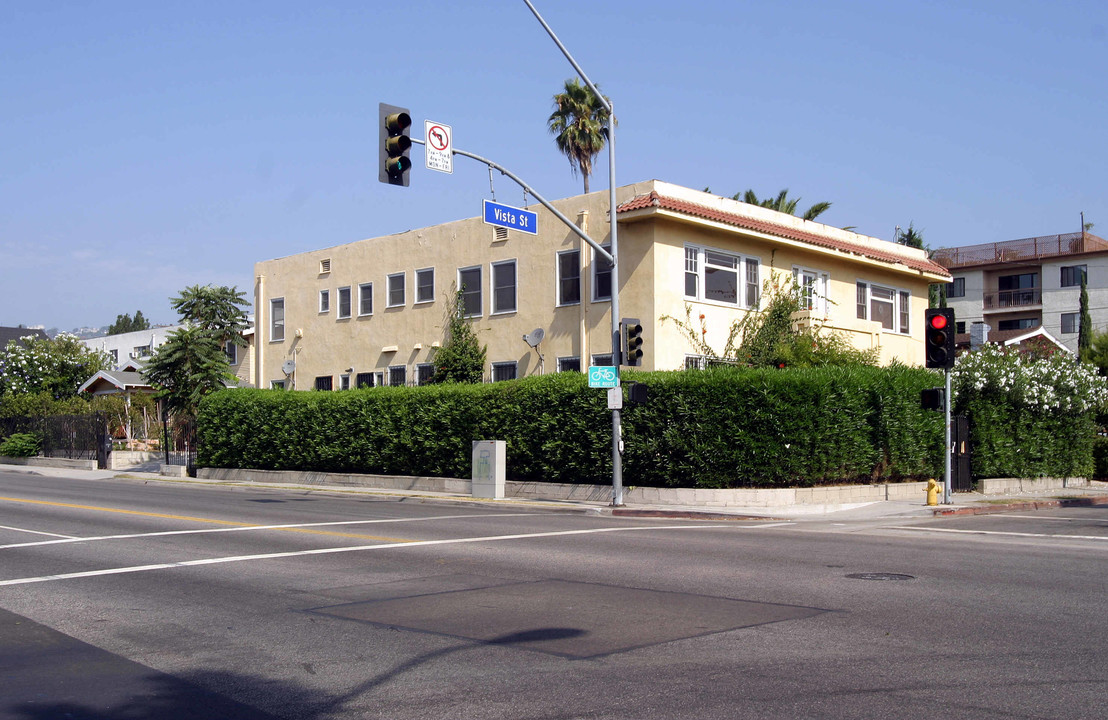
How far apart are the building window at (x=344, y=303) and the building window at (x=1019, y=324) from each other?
4465 cm

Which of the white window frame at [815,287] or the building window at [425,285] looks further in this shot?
the building window at [425,285]

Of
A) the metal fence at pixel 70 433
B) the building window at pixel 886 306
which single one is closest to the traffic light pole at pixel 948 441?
the building window at pixel 886 306

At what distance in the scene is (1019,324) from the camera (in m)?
64.0

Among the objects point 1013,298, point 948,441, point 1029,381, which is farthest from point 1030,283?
point 948,441

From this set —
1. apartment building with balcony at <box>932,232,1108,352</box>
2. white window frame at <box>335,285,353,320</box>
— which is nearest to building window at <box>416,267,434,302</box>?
white window frame at <box>335,285,353,320</box>

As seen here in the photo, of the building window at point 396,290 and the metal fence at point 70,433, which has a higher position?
the building window at point 396,290

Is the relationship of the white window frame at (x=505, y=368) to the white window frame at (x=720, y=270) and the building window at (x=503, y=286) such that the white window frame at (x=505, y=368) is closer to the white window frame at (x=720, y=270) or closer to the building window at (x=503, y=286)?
the building window at (x=503, y=286)

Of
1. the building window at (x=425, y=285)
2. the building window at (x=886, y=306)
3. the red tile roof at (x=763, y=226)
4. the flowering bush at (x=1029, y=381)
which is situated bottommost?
the flowering bush at (x=1029, y=381)

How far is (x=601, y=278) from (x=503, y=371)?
5139mm

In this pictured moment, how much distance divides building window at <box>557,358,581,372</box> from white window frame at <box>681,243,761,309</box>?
3.86 meters

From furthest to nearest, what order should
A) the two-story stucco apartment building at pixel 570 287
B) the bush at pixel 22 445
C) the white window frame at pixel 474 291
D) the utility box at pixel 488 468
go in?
the bush at pixel 22 445 < the white window frame at pixel 474 291 < the two-story stucco apartment building at pixel 570 287 < the utility box at pixel 488 468

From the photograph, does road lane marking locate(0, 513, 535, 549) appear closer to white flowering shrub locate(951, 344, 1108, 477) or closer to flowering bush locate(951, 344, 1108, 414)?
flowering bush locate(951, 344, 1108, 414)

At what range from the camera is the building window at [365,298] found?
36594mm

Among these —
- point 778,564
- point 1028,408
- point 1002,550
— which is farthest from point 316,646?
point 1028,408
